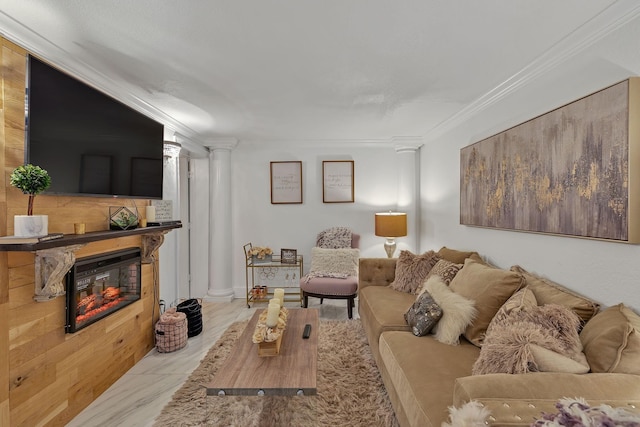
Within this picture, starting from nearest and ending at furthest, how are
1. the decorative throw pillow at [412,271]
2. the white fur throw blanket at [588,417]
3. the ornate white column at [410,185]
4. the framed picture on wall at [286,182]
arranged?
the white fur throw blanket at [588,417] < the decorative throw pillow at [412,271] < the ornate white column at [410,185] < the framed picture on wall at [286,182]

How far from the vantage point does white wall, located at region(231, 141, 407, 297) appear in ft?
14.6

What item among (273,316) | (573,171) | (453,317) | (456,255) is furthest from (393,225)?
(273,316)

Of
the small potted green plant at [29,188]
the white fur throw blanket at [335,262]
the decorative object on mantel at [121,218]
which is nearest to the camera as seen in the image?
the small potted green plant at [29,188]

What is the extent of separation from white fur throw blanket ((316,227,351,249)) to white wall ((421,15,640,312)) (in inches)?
54.6

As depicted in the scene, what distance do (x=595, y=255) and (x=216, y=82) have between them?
2.78 metres

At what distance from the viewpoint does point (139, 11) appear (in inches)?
59.4

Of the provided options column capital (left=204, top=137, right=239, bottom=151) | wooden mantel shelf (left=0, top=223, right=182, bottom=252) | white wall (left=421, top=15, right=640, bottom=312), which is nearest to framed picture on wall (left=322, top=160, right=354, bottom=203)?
column capital (left=204, top=137, right=239, bottom=151)

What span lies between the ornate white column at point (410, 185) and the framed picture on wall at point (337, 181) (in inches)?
28.6

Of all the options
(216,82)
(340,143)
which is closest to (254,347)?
(216,82)

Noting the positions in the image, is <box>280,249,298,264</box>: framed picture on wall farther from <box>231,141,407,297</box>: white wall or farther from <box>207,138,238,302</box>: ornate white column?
<box>207,138,238,302</box>: ornate white column

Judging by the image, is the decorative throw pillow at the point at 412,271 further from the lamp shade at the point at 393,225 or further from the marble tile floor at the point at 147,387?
the marble tile floor at the point at 147,387

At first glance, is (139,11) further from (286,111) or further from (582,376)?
(582,376)

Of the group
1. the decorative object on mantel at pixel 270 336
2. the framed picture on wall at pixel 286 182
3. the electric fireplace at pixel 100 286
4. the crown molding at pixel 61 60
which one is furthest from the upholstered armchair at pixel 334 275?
the crown molding at pixel 61 60

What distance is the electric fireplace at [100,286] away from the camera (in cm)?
191
